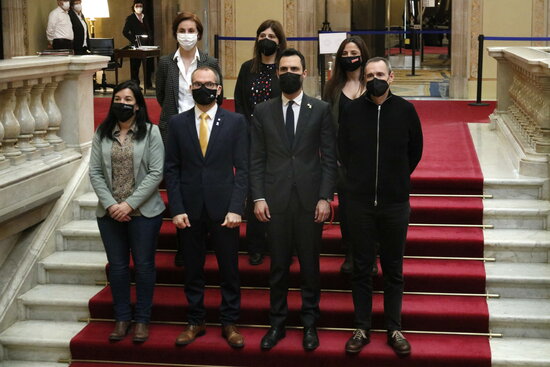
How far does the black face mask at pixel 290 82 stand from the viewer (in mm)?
6730

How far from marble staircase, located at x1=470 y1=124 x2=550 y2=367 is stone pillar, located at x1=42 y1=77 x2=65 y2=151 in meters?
3.63

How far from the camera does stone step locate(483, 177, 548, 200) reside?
8.47m

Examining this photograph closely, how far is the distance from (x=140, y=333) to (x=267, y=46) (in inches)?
88.8

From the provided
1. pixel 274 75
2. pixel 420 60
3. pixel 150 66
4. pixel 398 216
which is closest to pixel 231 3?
pixel 150 66

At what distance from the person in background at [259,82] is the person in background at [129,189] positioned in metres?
0.90

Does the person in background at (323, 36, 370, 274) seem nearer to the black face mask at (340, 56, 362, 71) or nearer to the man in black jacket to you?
the black face mask at (340, 56, 362, 71)

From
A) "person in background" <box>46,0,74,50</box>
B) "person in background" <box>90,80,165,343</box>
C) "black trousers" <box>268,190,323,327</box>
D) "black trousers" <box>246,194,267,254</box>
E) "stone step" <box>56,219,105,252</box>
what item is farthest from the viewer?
"person in background" <box>46,0,74,50</box>

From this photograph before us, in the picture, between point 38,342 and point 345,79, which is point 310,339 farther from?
point 38,342

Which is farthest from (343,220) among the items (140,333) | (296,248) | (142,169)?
(140,333)

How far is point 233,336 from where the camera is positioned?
696cm

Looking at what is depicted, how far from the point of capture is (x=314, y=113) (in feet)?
22.3

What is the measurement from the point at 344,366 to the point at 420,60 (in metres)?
17.5

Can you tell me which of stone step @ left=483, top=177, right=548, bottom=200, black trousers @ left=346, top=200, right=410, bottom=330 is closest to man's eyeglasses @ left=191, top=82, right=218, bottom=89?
black trousers @ left=346, top=200, right=410, bottom=330

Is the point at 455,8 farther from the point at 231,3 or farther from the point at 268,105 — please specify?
the point at 268,105
